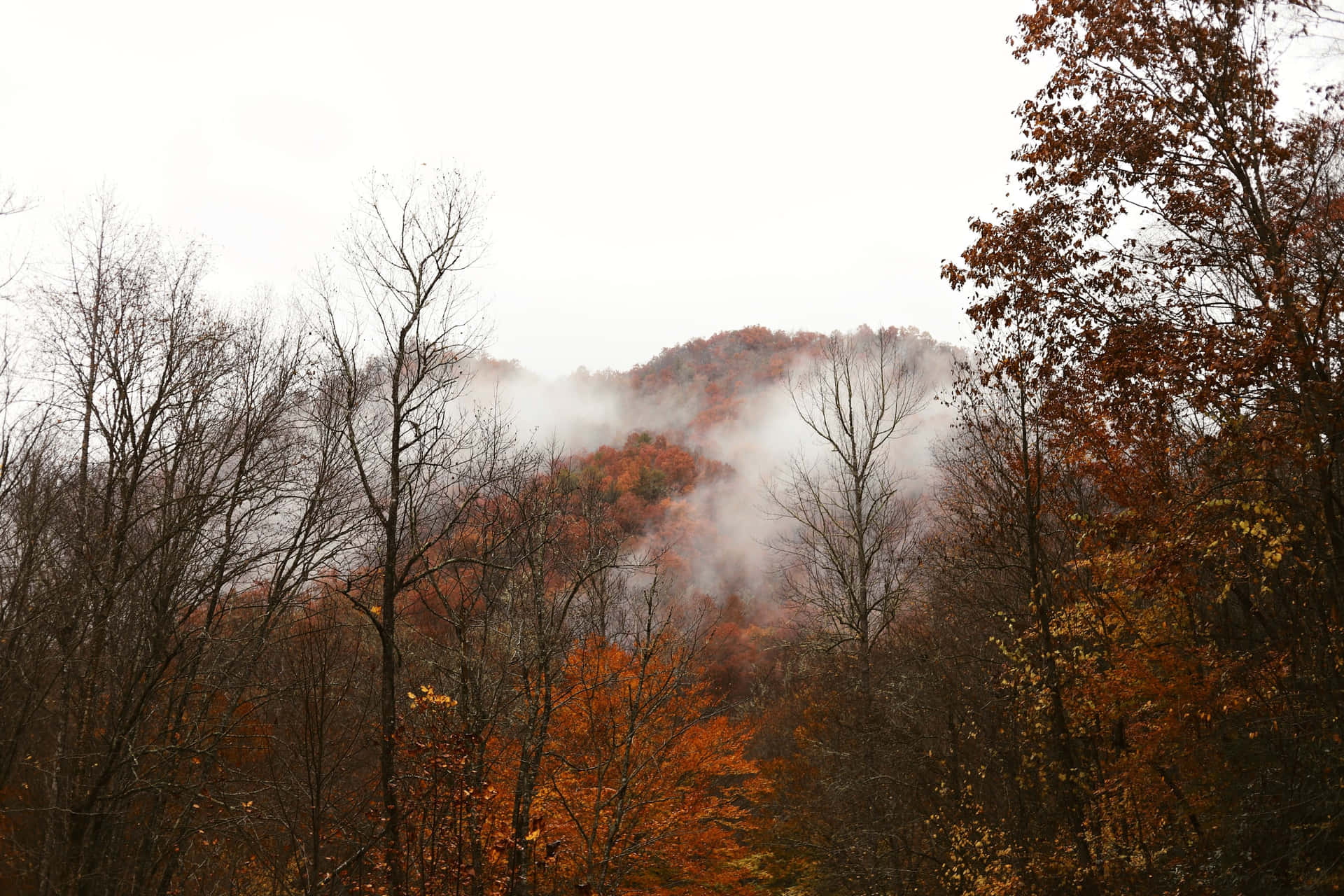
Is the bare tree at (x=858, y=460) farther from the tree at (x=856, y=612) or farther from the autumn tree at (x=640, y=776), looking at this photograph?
the autumn tree at (x=640, y=776)

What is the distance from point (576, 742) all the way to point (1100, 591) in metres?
9.16

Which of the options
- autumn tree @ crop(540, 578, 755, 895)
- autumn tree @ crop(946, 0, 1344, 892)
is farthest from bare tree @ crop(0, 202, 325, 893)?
autumn tree @ crop(946, 0, 1344, 892)

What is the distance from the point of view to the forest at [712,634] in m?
7.73

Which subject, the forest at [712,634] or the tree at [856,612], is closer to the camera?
the forest at [712,634]

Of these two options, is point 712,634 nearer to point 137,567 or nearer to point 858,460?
point 858,460

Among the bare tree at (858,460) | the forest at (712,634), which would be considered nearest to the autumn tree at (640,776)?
the forest at (712,634)

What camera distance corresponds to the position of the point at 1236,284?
32.0ft

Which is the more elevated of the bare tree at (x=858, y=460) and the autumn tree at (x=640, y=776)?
the bare tree at (x=858, y=460)

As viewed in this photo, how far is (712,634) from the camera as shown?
14461mm

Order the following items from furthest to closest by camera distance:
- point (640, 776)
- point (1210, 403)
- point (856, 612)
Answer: point (856, 612) → point (640, 776) → point (1210, 403)

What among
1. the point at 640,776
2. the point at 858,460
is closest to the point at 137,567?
the point at 640,776

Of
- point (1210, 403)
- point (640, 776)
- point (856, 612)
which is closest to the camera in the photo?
point (1210, 403)

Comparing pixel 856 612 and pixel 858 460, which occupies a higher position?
pixel 858 460

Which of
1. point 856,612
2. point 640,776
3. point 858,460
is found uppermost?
point 858,460
